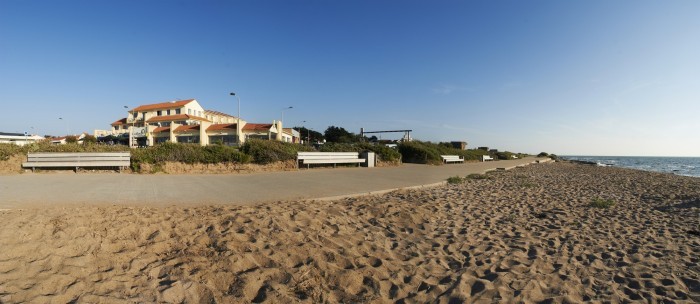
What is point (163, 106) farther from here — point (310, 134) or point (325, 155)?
point (325, 155)

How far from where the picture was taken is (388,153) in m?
18.9

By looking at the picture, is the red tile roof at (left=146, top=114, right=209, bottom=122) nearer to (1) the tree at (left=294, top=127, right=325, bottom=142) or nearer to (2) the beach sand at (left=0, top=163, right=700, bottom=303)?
(1) the tree at (left=294, top=127, right=325, bottom=142)

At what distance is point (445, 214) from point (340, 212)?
1966mm

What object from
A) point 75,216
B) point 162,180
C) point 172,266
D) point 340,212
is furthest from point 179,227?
point 162,180

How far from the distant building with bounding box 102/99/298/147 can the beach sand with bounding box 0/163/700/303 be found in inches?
1221

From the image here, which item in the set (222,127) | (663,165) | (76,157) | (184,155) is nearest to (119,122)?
(222,127)

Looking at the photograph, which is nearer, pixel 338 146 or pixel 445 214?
pixel 445 214

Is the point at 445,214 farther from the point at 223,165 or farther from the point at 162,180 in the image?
the point at 223,165

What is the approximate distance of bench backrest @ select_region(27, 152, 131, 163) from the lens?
1066 centimetres

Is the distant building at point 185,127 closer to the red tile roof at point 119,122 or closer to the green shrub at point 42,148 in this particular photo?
the red tile roof at point 119,122

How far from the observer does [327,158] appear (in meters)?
15.1

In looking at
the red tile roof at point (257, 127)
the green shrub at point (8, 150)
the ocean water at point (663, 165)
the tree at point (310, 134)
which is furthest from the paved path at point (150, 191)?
the tree at point (310, 134)

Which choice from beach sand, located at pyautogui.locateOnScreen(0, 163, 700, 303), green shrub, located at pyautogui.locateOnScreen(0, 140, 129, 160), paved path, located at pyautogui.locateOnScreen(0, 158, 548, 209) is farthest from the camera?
green shrub, located at pyautogui.locateOnScreen(0, 140, 129, 160)

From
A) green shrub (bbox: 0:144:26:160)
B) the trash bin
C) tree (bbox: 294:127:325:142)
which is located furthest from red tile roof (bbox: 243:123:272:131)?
tree (bbox: 294:127:325:142)
